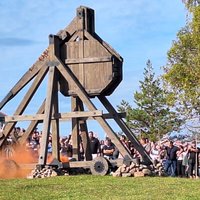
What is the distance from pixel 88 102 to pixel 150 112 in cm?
4183

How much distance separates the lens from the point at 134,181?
51.4ft

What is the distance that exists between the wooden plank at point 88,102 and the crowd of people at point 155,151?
6.98 feet

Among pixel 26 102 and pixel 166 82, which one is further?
pixel 166 82

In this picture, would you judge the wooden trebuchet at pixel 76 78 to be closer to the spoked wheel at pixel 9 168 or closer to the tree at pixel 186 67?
the spoked wheel at pixel 9 168

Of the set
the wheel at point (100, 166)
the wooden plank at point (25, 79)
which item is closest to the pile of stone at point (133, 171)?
the wheel at point (100, 166)

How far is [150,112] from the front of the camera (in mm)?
60312

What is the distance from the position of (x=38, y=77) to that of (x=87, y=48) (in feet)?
5.56

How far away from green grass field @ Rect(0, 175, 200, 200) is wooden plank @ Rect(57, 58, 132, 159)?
74.8 inches

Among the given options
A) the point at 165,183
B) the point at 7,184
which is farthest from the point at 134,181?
the point at 7,184

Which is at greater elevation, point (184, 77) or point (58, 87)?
point (184, 77)

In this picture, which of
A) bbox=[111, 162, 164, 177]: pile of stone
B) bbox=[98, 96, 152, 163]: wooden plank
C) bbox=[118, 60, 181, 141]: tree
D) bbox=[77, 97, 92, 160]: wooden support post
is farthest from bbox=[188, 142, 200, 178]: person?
bbox=[118, 60, 181, 141]: tree

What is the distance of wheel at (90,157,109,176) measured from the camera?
715 inches

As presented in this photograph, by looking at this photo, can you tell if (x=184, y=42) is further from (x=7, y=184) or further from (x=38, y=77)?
(x=7, y=184)

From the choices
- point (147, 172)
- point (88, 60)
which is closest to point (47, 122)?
point (88, 60)
